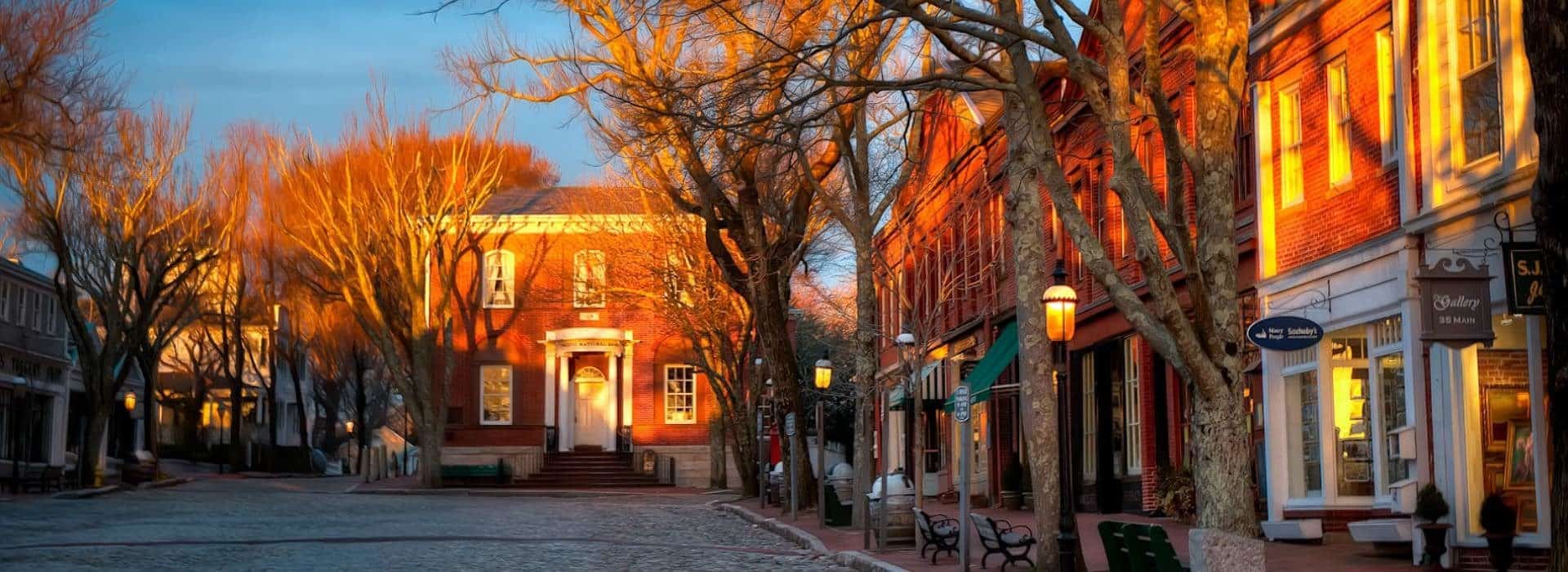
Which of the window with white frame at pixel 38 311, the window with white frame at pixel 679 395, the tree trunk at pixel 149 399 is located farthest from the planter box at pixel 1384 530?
the window with white frame at pixel 38 311

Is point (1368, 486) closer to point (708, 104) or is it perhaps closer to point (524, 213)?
point (708, 104)

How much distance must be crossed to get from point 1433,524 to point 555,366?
134 feet

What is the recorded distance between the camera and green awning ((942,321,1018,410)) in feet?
91.6

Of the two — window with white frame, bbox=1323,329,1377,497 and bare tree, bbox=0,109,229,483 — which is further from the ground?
bare tree, bbox=0,109,229,483

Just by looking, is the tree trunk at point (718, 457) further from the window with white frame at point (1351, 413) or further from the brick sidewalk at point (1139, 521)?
the window with white frame at point (1351, 413)

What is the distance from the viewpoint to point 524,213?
53781 millimetres

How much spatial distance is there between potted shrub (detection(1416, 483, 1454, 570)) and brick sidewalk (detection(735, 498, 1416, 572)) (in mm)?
288

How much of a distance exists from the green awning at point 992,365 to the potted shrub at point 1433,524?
40.7ft

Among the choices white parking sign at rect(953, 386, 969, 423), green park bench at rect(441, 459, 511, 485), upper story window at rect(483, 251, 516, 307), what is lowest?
green park bench at rect(441, 459, 511, 485)

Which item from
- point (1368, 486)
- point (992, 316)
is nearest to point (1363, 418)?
point (1368, 486)

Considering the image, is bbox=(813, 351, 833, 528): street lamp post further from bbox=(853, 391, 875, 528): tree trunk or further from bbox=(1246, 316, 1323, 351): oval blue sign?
bbox=(1246, 316, 1323, 351): oval blue sign

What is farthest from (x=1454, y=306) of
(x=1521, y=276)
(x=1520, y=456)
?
(x=1520, y=456)

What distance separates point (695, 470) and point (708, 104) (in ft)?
129

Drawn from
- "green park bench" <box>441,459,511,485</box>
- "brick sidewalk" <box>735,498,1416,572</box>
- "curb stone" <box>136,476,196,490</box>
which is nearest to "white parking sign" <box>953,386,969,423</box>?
"brick sidewalk" <box>735,498,1416,572</box>
